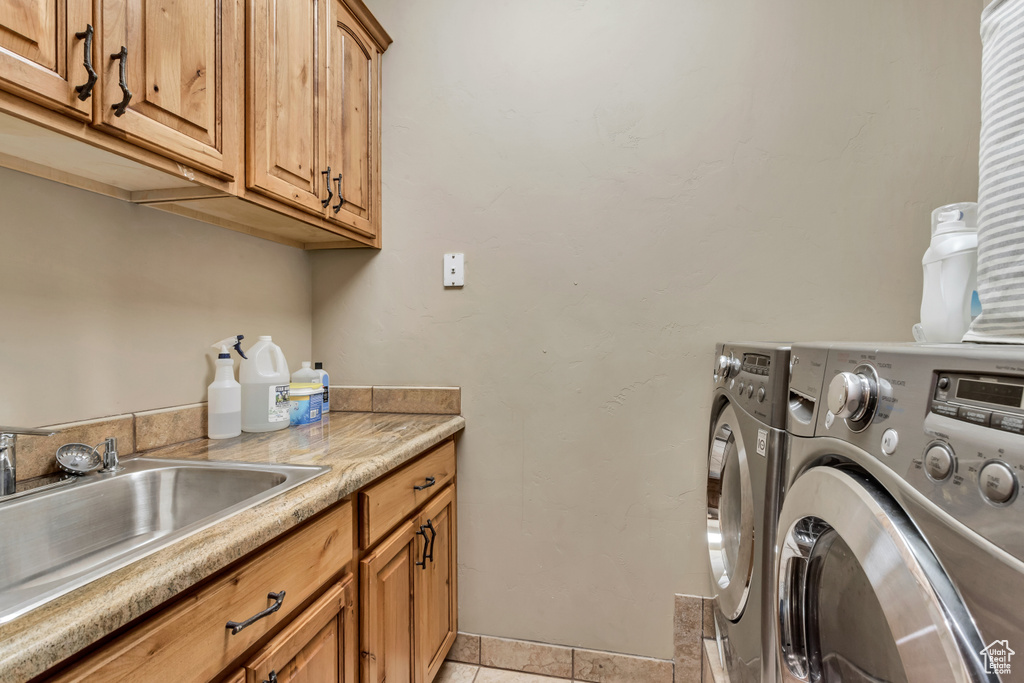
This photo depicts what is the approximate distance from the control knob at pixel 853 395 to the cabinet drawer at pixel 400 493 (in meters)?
0.97

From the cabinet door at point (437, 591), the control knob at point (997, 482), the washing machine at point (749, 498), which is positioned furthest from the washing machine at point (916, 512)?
the cabinet door at point (437, 591)

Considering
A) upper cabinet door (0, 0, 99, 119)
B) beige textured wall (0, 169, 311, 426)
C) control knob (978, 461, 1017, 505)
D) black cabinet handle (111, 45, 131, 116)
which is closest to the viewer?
control knob (978, 461, 1017, 505)

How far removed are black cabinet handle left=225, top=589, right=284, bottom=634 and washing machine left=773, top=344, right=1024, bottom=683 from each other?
0.84 meters

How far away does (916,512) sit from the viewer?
0.46 m

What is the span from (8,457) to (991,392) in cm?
145

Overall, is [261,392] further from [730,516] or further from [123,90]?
[730,516]

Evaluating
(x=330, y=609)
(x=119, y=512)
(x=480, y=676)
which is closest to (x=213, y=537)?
(x=330, y=609)

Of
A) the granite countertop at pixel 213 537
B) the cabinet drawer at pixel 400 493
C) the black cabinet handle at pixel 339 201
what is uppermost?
the black cabinet handle at pixel 339 201

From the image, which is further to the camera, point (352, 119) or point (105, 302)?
point (352, 119)

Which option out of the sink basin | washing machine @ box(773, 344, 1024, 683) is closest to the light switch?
the sink basin

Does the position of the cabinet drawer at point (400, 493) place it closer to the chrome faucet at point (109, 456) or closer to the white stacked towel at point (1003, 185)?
the chrome faucet at point (109, 456)

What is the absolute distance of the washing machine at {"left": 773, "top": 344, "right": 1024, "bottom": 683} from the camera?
14.8 inches

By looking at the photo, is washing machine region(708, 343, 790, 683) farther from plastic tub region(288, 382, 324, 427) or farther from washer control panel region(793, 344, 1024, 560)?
plastic tub region(288, 382, 324, 427)

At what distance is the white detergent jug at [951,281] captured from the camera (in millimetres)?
871
